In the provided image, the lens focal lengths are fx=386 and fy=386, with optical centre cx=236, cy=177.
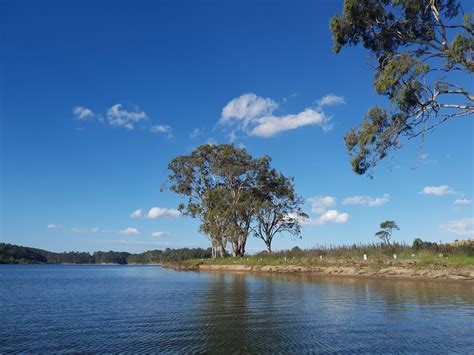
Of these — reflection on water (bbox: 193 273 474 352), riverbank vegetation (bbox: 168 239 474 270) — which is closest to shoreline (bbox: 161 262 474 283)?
riverbank vegetation (bbox: 168 239 474 270)

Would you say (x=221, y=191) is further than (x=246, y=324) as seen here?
Yes

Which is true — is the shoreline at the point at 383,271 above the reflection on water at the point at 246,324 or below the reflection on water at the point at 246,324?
above

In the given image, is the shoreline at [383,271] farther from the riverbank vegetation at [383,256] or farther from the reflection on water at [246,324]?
the reflection on water at [246,324]

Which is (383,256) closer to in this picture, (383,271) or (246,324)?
(383,271)

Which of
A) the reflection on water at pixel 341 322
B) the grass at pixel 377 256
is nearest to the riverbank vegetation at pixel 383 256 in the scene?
the grass at pixel 377 256

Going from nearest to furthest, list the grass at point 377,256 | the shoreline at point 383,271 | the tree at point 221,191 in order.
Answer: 1. the shoreline at point 383,271
2. the grass at point 377,256
3. the tree at point 221,191

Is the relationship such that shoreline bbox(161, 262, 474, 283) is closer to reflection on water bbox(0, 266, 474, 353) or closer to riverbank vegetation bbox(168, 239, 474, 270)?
riverbank vegetation bbox(168, 239, 474, 270)

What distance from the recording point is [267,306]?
13.9 m

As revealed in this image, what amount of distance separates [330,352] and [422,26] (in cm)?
2063

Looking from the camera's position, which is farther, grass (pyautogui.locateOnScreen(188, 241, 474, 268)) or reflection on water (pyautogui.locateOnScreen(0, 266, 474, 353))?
grass (pyautogui.locateOnScreen(188, 241, 474, 268))

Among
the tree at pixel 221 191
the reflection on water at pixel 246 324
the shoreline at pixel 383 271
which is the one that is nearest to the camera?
the reflection on water at pixel 246 324

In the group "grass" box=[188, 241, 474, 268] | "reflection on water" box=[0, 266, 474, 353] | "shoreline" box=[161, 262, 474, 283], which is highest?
"grass" box=[188, 241, 474, 268]

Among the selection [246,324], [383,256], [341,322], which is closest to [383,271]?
[383,256]

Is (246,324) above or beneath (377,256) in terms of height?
beneath
